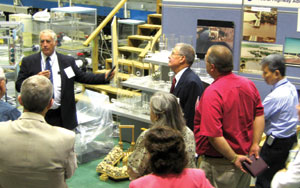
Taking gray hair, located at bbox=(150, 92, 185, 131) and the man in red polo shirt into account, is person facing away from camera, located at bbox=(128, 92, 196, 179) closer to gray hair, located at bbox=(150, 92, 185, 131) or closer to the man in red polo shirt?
gray hair, located at bbox=(150, 92, 185, 131)

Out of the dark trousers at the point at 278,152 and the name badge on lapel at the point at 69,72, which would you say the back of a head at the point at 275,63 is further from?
the name badge on lapel at the point at 69,72

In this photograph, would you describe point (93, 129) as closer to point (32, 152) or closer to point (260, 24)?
point (260, 24)

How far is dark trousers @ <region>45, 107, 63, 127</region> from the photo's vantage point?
4.18 meters

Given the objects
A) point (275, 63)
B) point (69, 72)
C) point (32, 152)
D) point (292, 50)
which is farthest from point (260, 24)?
point (32, 152)

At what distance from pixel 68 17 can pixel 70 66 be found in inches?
130

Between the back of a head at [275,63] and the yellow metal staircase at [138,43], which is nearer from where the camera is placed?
the back of a head at [275,63]

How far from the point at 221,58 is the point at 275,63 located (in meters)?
0.74

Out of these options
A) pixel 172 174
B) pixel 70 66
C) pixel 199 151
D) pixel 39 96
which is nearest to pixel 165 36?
pixel 70 66

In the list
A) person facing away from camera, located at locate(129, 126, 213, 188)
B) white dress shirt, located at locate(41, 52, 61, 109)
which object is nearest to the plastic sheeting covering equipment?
white dress shirt, located at locate(41, 52, 61, 109)

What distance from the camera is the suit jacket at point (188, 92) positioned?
3.58 m

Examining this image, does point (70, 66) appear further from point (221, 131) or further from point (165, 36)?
point (221, 131)

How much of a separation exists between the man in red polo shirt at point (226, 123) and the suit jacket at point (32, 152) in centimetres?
107

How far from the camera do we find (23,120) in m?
2.21

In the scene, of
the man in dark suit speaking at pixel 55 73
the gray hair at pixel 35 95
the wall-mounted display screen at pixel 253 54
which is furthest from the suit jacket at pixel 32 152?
the wall-mounted display screen at pixel 253 54
